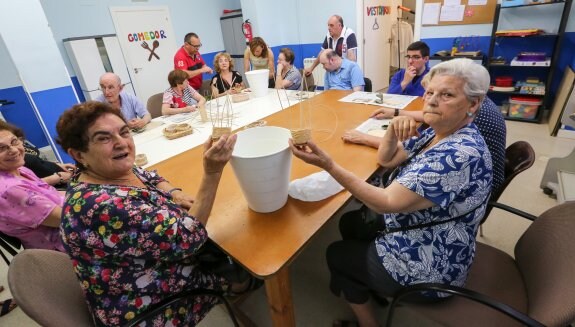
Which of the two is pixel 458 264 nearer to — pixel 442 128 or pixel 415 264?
pixel 415 264

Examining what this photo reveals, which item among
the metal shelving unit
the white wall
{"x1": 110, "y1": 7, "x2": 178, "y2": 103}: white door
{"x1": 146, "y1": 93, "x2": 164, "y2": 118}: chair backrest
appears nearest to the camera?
{"x1": 146, "y1": 93, "x2": 164, "y2": 118}: chair backrest

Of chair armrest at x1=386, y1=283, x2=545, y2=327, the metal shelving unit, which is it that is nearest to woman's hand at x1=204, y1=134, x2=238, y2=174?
chair armrest at x1=386, y1=283, x2=545, y2=327

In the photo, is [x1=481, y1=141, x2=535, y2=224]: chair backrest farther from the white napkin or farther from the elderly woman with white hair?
the white napkin

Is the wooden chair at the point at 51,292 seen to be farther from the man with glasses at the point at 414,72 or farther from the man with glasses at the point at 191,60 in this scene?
the man with glasses at the point at 191,60

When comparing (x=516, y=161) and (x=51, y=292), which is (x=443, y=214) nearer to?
(x=516, y=161)

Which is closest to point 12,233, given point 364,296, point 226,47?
point 364,296

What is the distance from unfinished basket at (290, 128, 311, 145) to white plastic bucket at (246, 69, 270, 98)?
7.01ft

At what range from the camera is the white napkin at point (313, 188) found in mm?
1098

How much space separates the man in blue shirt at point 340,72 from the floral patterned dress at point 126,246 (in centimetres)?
234

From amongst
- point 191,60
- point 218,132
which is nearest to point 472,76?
point 218,132

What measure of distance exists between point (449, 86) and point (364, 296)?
0.85m

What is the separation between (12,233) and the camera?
1.22 metres

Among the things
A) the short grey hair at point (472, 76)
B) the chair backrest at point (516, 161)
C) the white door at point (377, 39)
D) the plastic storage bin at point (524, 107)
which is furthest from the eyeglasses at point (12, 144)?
the white door at point (377, 39)

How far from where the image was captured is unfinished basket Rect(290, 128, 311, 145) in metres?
0.88
